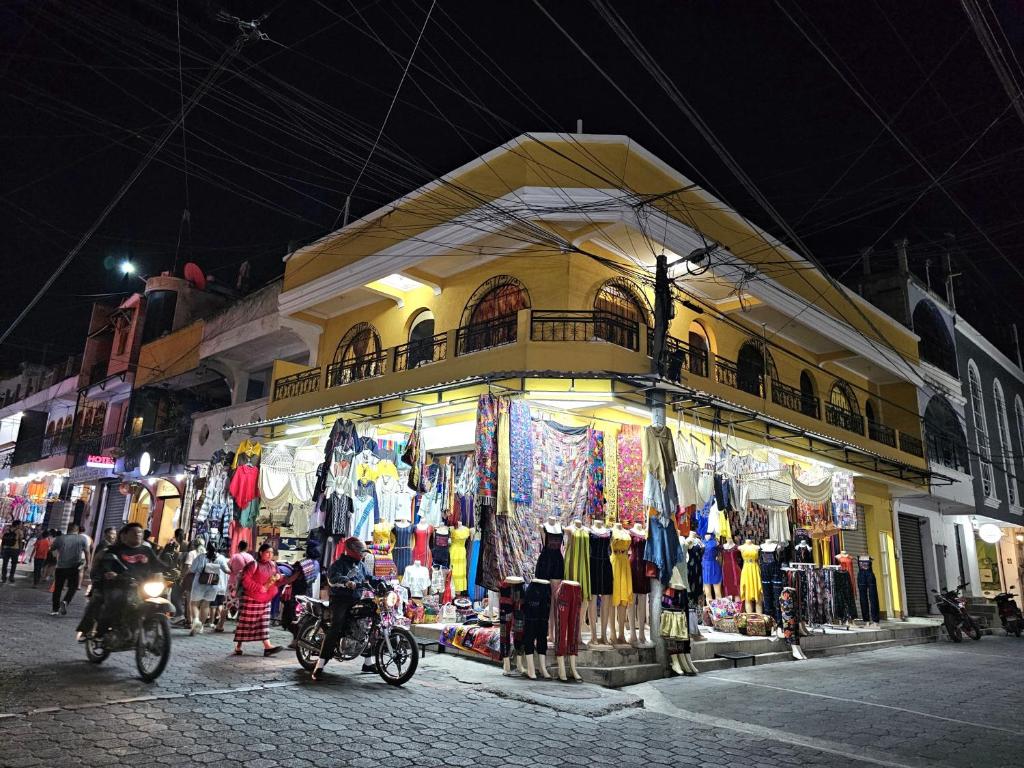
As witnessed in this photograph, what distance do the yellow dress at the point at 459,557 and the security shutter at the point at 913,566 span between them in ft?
54.8

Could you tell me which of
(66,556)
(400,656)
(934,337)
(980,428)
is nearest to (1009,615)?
(980,428)

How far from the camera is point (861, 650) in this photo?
1505 cm

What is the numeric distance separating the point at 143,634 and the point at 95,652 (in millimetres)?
1343

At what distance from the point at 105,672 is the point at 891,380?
76.4 ft

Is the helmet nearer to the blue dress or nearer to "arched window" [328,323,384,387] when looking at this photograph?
"arched window" [328,323,384,387]

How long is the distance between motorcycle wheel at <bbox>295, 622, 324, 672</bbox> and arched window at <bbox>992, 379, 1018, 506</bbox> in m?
29.2

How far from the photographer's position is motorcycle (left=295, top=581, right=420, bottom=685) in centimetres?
823

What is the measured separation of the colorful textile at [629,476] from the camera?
37.3 ft

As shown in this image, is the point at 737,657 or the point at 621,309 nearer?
the point at 737,657

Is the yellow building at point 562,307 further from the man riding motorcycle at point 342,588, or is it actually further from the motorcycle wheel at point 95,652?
the motorcycle wheel at point 95,652

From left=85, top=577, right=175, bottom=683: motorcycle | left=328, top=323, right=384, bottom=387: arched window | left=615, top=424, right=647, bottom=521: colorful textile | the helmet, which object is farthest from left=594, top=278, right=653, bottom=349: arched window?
left=85, top=577, right=175, bottom=683: motorcycle

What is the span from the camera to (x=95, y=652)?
8.18 metres

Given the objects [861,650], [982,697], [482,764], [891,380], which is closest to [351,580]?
[482,764]

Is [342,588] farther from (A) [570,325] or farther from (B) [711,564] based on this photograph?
(B) [711,564]
